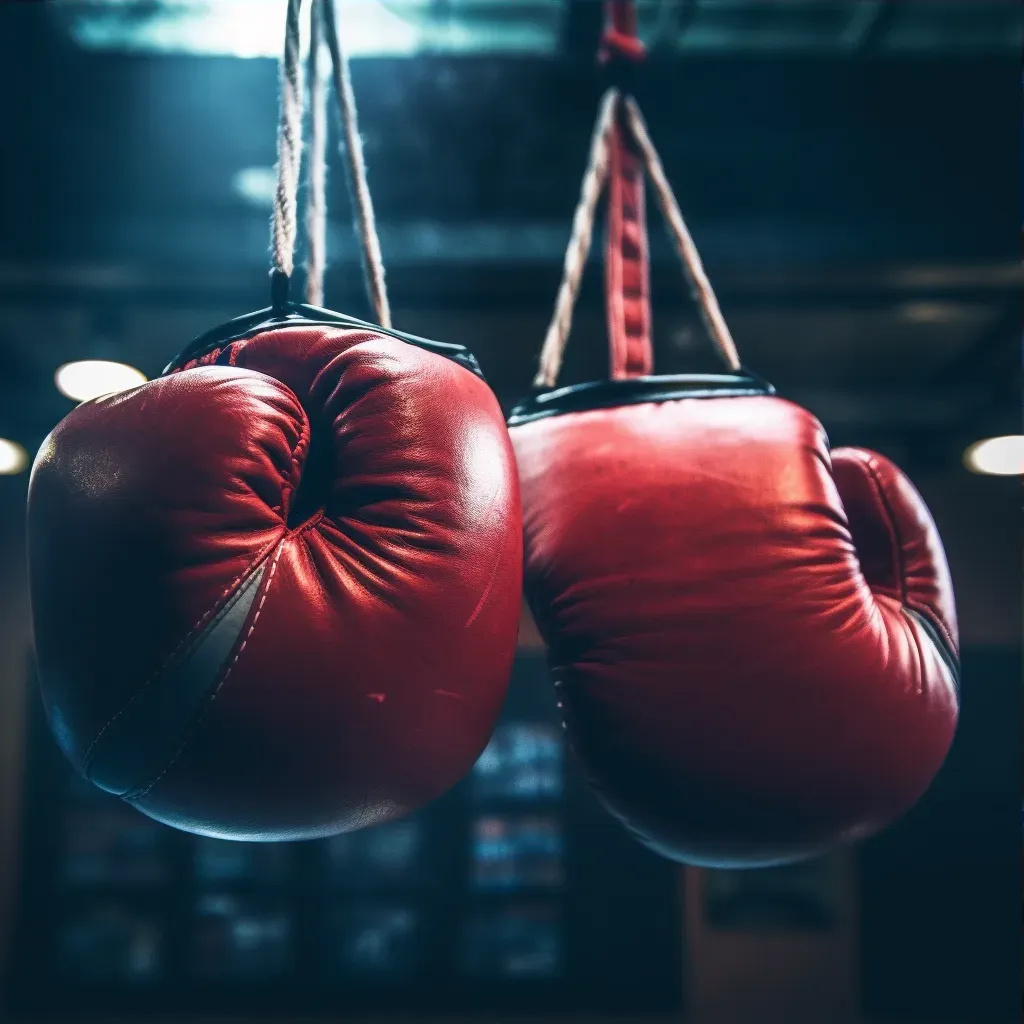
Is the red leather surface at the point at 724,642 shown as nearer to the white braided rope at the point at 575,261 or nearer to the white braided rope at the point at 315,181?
the white braided rope at the point at 575,261

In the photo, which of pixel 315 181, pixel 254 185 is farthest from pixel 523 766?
pixel 315 181

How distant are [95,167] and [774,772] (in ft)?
6.15

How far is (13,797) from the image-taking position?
12.0 feet

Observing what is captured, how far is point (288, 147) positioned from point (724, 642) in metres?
0.41

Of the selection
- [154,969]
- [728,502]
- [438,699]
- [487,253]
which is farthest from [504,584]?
[154,969]

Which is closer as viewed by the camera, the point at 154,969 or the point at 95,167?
the point at 95,167

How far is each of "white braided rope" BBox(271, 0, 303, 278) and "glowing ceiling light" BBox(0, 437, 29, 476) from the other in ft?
10.9

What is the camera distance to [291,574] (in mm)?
448

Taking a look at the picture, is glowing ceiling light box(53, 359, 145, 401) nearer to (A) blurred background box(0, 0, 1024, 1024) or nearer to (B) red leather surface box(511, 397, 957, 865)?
(A) blurred background box(0, 0, 1024, 1024)

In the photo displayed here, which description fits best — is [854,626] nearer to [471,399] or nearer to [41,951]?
[471,399]

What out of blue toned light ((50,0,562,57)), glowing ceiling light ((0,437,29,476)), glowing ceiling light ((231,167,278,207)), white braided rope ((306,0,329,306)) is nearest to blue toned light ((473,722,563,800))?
glowing ceiling light ((0,437,29,476))

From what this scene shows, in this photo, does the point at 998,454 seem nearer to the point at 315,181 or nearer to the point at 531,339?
the point at 531,339

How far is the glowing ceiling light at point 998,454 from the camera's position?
309 centimetres

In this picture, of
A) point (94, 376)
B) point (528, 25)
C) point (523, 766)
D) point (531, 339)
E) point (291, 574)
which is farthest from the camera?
point (523, 766)
